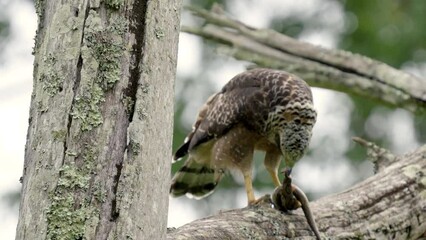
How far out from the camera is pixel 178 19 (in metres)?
2.97

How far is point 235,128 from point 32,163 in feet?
8.89

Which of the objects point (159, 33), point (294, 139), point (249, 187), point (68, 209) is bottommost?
point (68, 209)

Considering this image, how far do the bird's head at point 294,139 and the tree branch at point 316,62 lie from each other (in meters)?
0.37

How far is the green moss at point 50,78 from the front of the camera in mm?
2699

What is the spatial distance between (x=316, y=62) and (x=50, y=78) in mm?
2836

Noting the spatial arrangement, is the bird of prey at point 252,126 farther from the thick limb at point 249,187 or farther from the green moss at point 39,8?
the green moss at point 39,8

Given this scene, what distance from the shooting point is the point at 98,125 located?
2.66m

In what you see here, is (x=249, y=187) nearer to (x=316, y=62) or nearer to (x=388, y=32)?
(x=316, y=62)

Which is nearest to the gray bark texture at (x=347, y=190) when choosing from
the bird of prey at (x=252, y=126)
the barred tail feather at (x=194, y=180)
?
the bird of prey at (x=252, y=126)

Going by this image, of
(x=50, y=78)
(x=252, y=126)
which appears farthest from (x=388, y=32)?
(x=50, y=78)

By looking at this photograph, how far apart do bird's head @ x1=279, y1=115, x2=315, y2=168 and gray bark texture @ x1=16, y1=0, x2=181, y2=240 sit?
2.15 m

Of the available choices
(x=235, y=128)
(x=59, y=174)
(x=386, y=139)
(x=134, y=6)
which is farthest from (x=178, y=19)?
(x=386, y=139)

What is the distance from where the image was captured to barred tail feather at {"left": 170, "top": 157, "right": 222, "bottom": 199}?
5.56 metres

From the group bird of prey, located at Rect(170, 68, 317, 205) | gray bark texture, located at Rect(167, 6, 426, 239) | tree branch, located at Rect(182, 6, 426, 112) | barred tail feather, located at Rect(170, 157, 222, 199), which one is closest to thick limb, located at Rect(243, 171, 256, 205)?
bird of prey, located at Rect(170, 68, 317, 205)
